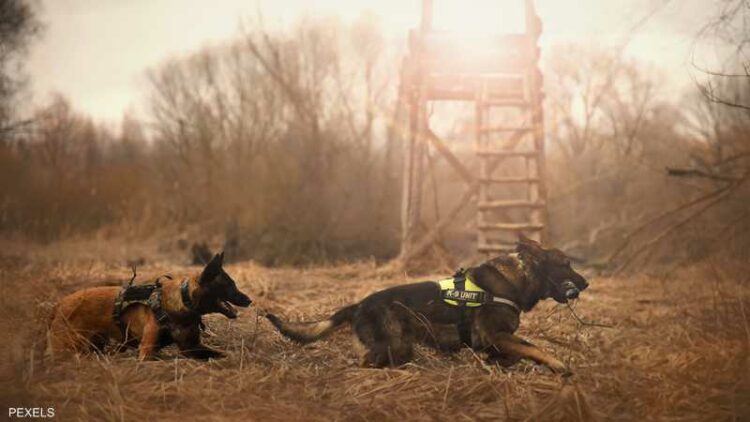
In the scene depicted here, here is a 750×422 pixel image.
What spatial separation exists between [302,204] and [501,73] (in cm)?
621

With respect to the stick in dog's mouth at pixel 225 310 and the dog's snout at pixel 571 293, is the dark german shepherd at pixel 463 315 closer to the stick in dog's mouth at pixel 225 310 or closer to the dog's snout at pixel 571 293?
the dog's snout at pixel 571 293

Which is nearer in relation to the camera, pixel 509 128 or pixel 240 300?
pixel 240 300

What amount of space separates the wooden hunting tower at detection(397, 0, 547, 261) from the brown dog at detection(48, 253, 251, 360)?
5265mm

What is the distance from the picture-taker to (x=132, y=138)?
27.3m

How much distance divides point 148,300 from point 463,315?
2245 millimetres

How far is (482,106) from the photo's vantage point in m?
9.00

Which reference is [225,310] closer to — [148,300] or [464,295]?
[148,300]

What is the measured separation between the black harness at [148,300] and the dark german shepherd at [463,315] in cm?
64

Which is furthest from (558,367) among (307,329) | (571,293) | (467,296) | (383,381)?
(307,329)

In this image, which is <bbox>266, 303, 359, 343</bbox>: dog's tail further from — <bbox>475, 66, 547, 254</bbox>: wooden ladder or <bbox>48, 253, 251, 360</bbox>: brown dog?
<bbox>475, 66, 547, 254</bbox>: wooden ladder

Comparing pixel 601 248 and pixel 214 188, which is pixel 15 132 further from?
pixel 601 248

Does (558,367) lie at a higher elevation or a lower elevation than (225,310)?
lower

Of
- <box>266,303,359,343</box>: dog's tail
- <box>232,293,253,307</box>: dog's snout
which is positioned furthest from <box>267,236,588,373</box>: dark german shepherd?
<box>232,293,253,307</box>: dog's snout

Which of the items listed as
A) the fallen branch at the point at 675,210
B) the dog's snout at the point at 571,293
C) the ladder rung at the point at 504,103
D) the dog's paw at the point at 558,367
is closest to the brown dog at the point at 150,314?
the dog's paw at the point at 558,367
